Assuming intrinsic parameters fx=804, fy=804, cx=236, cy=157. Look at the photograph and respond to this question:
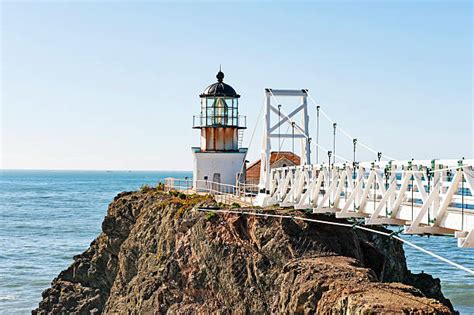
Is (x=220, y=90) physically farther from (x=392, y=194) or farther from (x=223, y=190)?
(x=392, y=194)

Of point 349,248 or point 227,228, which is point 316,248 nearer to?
point 349,248

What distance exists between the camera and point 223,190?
1469 inches

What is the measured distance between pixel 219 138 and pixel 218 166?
1336mm

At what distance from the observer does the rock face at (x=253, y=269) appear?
1864 cm

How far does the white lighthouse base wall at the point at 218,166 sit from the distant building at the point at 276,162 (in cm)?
93

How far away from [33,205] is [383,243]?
77908 millimetres

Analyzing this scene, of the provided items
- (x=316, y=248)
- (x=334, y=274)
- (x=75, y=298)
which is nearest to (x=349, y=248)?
(x=316, y=248)

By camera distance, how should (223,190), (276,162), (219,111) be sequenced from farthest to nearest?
(219,111)
(223,190)
(276,162)

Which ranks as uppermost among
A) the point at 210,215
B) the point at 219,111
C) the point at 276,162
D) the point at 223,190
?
the point at 219,111

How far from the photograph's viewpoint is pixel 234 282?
75.5 ft

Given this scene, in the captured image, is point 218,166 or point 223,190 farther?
point 218,166

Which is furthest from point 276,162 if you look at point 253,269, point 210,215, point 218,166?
point 253,269

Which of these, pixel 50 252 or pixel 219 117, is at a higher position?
pixel 219 117

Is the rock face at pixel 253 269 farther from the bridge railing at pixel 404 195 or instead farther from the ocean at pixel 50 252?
the ocean at pixel 50 252
